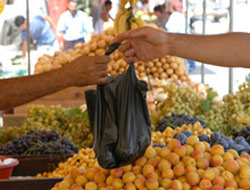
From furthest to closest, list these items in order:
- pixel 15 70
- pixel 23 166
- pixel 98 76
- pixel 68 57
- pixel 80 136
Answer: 1. pixel 15 70
2. pixel 68 57
3. pixel 80 136
4. pixel 23 166
5. pixel 98 76

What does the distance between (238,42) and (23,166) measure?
1.62 metres

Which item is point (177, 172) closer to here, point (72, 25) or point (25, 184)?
point (25, 184)

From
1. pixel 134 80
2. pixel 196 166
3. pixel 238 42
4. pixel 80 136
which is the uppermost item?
pixel 238 42

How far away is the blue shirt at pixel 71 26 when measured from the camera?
34.8 feet

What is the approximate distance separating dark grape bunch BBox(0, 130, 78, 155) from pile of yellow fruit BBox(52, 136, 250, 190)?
1.11m

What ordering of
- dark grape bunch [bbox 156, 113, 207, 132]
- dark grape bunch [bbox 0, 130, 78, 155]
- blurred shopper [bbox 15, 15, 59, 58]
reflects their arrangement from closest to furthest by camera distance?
dark grape bunch [bbox 0, 130, 78, 155]
dark grape bunch [bbox 156, 113, 207, 132]
blurred shopper [bbox 15, 15, 59, 58]

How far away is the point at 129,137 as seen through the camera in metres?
1.51

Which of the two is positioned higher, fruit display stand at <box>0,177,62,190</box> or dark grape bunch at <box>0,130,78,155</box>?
fruit display stand at <box>0,177,62,190</box>

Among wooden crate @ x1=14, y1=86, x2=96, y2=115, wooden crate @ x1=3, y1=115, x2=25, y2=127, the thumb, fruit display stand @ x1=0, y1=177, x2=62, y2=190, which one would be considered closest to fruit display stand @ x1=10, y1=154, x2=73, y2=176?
fruit display stand @ x1=0, y1=177, x2=62, y2=190

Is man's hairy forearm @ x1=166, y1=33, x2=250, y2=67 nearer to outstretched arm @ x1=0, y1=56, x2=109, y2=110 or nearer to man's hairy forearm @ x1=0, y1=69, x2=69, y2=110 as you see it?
outstretched arm @ x1=0, y1=56, x2=109, y2=110

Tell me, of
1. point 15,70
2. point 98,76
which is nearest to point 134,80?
point 98,76

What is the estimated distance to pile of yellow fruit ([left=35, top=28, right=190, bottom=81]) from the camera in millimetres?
4926

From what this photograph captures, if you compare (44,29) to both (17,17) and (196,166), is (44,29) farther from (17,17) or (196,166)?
(196,166)

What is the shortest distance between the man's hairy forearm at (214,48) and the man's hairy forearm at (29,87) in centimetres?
49
